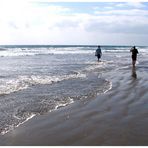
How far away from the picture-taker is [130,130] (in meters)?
7.21

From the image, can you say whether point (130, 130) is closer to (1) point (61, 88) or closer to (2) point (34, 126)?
(2) point (34, 126)

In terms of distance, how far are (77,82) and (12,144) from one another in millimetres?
9226

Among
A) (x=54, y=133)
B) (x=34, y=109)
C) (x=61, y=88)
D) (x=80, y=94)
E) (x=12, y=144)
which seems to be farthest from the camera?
(x=61, y=88)

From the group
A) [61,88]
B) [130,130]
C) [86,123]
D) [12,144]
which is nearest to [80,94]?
[61,88]

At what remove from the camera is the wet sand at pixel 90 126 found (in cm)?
657

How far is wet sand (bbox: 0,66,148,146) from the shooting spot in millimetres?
6574

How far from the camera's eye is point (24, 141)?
6.62 metres

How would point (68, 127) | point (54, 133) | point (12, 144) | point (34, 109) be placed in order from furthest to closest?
point (34, 109)
point (68, 127)
point (54, 133)
point (12, 144)

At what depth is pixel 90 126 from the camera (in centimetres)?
766

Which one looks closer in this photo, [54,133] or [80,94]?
[54,133]

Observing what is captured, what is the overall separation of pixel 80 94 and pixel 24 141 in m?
5.63

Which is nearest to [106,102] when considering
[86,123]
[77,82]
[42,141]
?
[86,123]

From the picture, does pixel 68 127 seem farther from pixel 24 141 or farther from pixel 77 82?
pixel 77 82

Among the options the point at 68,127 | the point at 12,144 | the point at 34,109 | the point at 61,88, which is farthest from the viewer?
the point at 61,88
